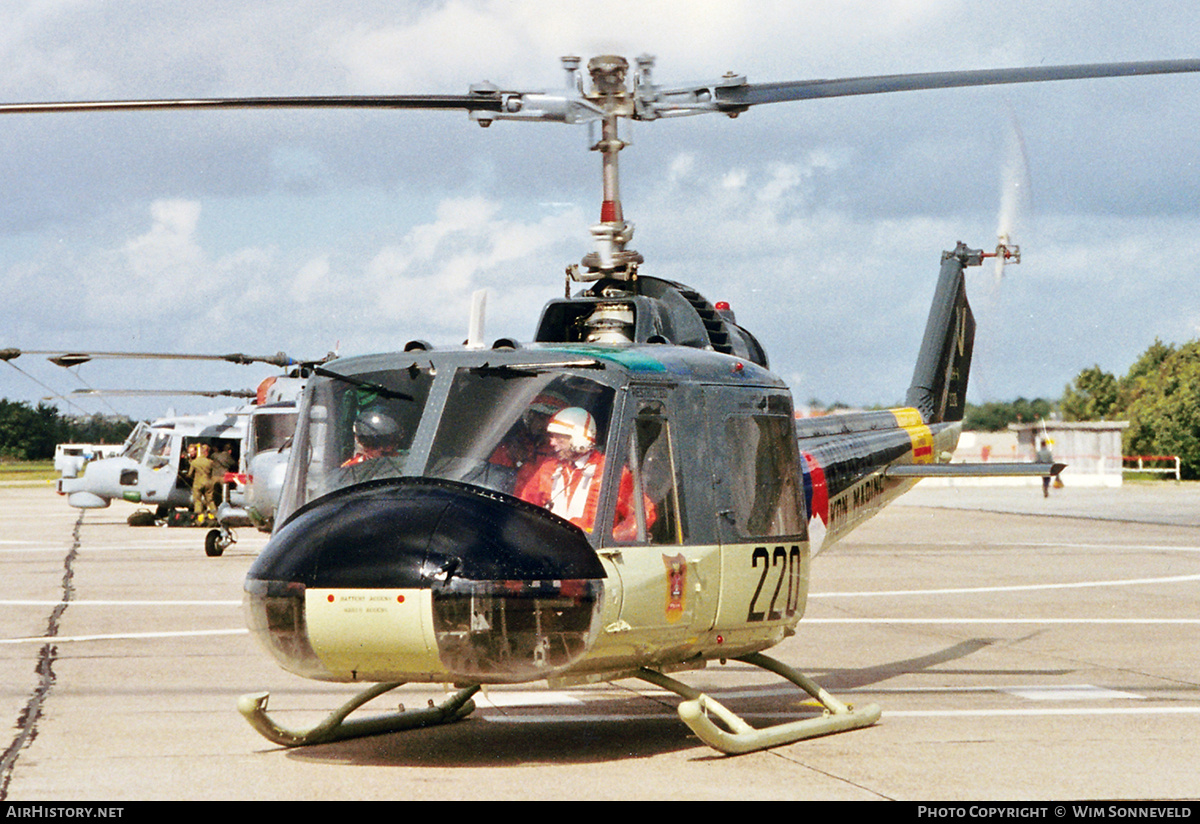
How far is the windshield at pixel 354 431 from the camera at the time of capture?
7.46 metres

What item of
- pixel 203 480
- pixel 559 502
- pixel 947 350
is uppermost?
pixel 947 350

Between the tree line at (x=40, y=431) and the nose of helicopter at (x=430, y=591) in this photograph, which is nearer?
the nose of helicopter at (x=430, y=591)

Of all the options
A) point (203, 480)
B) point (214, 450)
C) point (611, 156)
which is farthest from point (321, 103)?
point (214, 450)

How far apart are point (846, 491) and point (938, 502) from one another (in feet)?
111

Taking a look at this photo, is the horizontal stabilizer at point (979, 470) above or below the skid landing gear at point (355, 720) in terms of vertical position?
above

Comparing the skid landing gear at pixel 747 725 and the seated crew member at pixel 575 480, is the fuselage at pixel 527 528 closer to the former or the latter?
the seated crew member at pixel 575 480

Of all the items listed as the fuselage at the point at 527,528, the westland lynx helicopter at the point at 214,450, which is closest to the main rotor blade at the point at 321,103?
the fuselage at the point at 527,528

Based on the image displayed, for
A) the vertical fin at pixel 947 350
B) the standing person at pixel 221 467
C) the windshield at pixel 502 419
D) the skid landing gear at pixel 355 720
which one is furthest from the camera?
the standing person at pixel 221 467

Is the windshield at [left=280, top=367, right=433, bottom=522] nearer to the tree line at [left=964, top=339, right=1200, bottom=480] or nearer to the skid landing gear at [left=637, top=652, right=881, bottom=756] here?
the skid landing gear at [left=637, top=652, right=881, bottom=756]

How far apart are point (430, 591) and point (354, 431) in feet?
4.62

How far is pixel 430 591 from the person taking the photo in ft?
21.6

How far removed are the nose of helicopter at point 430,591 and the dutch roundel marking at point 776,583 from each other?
1559 millimetres

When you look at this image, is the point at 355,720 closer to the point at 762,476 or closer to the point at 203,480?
the point at 762,476

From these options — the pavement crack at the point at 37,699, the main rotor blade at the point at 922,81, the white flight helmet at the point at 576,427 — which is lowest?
the pavement crack at the point at 37,699
